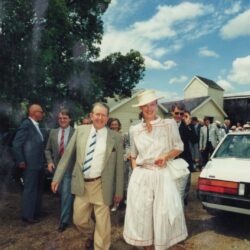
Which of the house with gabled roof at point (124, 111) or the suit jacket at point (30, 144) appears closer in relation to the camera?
the suit jacket at point (30, 144)

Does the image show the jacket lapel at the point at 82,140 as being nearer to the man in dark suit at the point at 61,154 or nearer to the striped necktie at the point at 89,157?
the striped necktie at the point at 89,157

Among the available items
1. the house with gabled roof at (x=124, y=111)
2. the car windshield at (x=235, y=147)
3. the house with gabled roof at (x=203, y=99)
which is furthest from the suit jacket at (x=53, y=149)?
the house with gabled roof at (x=203, y=99)

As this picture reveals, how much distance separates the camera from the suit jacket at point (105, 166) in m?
3.78

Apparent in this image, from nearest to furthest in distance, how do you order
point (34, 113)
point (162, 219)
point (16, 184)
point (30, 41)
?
point (162, 219) < point (34, 113) < point (16, 184) < point (30, 41)

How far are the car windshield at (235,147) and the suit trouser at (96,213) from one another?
115 inches

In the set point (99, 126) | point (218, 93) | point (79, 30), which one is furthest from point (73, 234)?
point (218, 93)

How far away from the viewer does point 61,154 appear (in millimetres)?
5328

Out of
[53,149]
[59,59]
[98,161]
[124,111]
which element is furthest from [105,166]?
[124,111]

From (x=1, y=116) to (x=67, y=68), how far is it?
3.94 m

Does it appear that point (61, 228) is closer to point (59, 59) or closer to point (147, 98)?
point (147, 98)

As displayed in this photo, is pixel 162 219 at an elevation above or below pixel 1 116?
below

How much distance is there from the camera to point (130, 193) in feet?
11.8

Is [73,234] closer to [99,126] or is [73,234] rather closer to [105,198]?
[105,198]

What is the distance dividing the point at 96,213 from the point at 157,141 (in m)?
1.11
